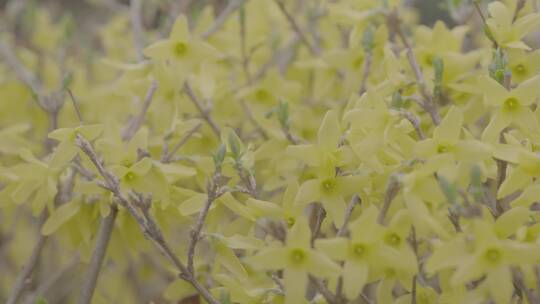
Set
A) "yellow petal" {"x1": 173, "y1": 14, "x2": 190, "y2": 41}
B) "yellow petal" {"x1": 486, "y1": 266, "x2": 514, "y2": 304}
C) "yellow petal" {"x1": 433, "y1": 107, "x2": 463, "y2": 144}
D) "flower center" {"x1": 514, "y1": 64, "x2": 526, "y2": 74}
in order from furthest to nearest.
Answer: "yellow petal" {"x1": 173, "y1": 14, "x2": 190, "y2": 41} → "flower center" {"x1": 514, "y1": 64, "x2": 526, "y2": 74} → "yellow petal" {"x1": 433, "y1": 107, "x2": 463, "y2": 144} → "yellow petal" {"x1": 486, "y1": 266, "x2": 514, "y2": 304}

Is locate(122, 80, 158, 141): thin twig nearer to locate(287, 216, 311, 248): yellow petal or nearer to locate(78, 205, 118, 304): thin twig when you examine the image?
locate(78, 205, 118, 304): thin twig

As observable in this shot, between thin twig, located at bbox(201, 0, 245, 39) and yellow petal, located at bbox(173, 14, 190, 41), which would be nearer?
yellow petal, located at bbox(173, 14, 190, 41)

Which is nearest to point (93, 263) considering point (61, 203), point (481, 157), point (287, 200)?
point (61, 203)

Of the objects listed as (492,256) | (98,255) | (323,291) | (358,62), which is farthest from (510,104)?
(98,255)

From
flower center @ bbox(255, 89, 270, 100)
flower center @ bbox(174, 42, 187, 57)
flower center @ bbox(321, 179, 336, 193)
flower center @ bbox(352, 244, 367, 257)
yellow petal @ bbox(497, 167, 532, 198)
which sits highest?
flower center @ bbox(174, 42, 187, 57)

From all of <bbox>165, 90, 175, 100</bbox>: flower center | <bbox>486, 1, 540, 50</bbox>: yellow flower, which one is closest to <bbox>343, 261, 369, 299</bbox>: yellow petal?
<bbox>486, 1, 540, 50</bbox>: yellow flower

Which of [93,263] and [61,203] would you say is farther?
[61,203]

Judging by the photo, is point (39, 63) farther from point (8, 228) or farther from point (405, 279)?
point (405, 279)
